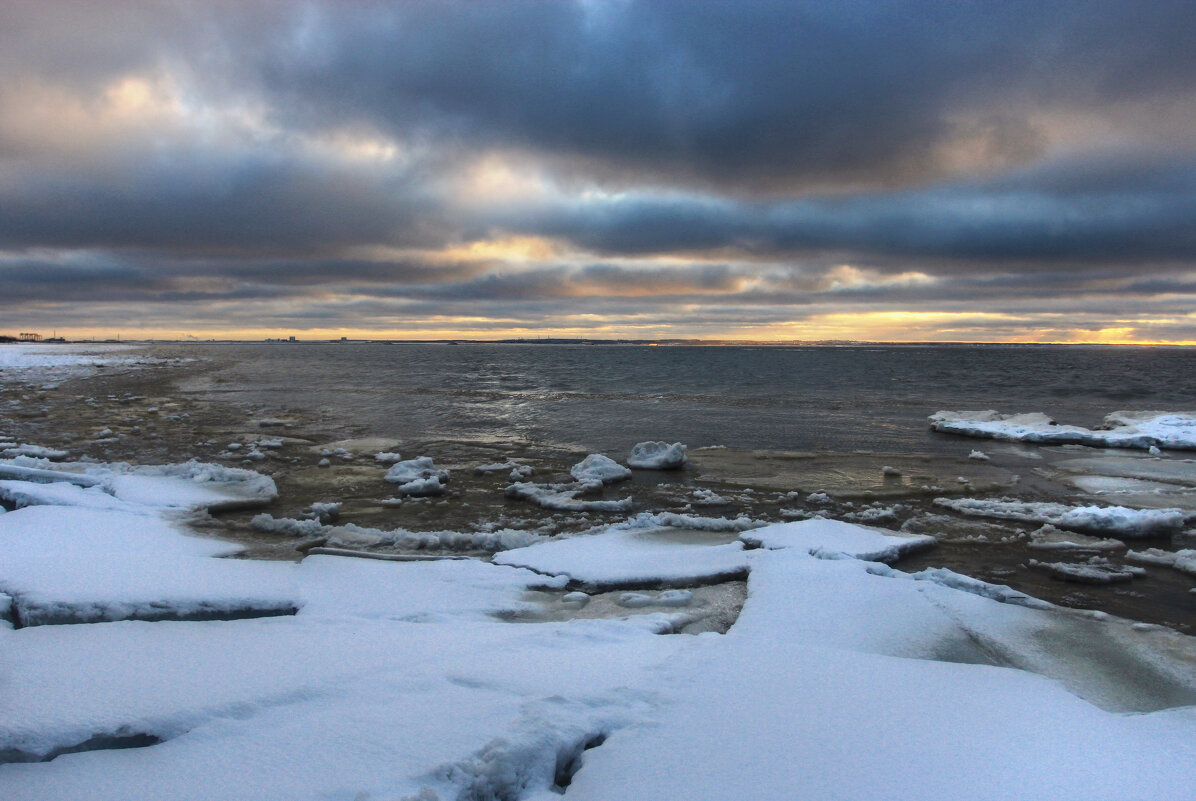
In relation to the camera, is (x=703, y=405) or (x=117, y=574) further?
(x=703, y=405)

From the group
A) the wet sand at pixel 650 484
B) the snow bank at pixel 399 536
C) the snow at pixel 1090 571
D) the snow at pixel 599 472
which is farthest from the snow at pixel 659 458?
the snow at pixel 1090 571

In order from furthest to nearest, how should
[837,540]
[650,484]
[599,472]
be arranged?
[599,472]
[650,484]
[837,540]

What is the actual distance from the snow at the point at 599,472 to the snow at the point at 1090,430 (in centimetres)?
1306

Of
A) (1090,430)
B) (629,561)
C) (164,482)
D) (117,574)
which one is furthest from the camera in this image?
(1090,430)

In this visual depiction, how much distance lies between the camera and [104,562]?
225 inches

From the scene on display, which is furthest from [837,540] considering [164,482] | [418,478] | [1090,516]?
[164,482]

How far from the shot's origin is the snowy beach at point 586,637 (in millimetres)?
3102

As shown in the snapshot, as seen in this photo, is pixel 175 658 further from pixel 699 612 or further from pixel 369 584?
pixel 699 612

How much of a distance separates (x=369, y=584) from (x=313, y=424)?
1573 cm

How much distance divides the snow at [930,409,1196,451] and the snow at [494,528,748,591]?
15.3m

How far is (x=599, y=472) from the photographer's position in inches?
495

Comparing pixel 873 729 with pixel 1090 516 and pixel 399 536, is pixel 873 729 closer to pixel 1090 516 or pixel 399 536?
pixel 399 536

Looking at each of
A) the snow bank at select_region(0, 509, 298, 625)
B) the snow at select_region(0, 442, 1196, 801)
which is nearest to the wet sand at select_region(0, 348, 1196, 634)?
the snow bank at select_region(0, 509, 298, 625)

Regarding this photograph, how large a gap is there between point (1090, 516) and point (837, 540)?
4468 millimetres
